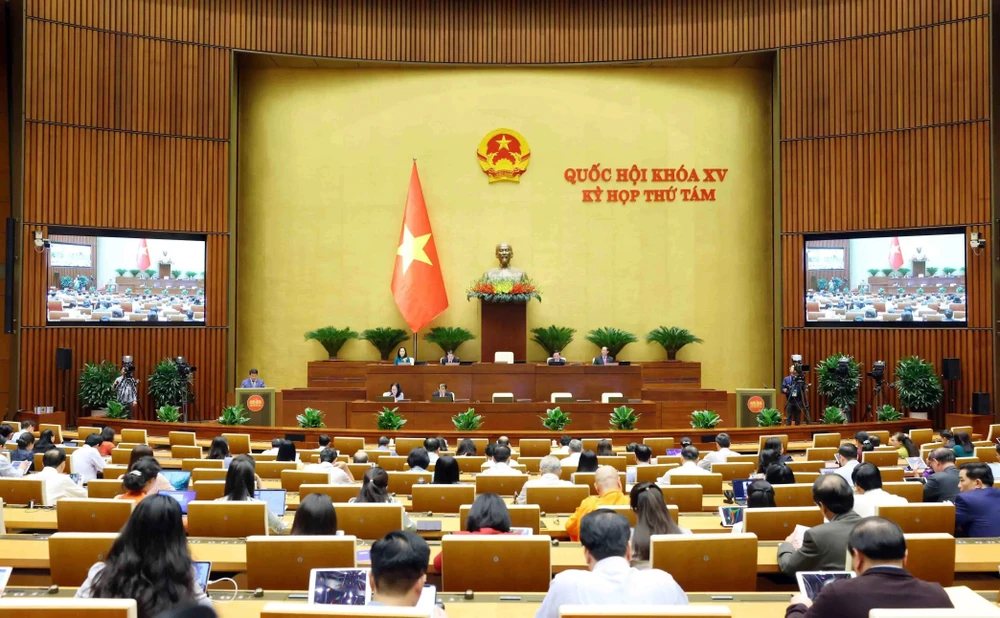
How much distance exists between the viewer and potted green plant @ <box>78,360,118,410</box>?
14148 mm

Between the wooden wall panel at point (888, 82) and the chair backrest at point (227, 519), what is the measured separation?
13.7 meters

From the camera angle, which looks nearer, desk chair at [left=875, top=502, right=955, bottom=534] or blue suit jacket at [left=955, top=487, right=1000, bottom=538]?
desk chair at [left=875, top=502, right=955, bottom=534]

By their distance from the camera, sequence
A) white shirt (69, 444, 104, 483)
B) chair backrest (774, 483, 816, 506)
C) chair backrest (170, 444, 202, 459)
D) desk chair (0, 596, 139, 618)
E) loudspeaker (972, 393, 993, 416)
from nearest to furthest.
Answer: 1. desk chair (0, 596, 139, 618)
2. chair backrest (774, 483, 816, 506)
3. white shirt (69, 444, 104, 483)
4. chair backrest (170, 444, 202, 459)
5. loudspeaker (972, 393, 993, 416)

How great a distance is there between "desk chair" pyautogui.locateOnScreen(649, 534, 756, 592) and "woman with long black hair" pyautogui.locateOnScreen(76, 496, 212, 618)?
1733 millimetres

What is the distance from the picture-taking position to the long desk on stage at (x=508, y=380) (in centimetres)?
1373

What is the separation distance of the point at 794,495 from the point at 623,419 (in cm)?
671

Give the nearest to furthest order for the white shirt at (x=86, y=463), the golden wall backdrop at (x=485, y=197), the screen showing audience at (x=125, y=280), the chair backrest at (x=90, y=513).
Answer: the chair backrest at (x=90, y=513) < the white shirt at (x=86, y=463) < the screen showing audience at (x=125, y=280) < the golden wall backdrop at (x=485, y=197)

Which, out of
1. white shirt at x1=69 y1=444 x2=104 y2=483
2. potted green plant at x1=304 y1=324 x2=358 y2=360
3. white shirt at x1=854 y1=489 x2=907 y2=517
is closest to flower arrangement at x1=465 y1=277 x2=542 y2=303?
potted green plant at x1=304 y1=324 x2=358 y2=360

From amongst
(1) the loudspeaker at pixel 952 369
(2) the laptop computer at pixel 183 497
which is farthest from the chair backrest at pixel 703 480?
(1) the loudspeaker at pixel 952 369

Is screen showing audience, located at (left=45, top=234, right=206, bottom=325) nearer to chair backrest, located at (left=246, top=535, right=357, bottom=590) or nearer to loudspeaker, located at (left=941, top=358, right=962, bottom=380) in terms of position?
loudspeaker, located at (left=941, top=358, right=962, bottom=380)

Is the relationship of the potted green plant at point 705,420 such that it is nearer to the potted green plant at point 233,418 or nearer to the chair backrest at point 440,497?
the potted green plant at point 233,418

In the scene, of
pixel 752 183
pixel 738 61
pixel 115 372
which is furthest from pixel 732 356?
pixel 115 372

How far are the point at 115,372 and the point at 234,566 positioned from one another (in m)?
11.8

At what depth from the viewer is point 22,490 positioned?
574 centimetres
